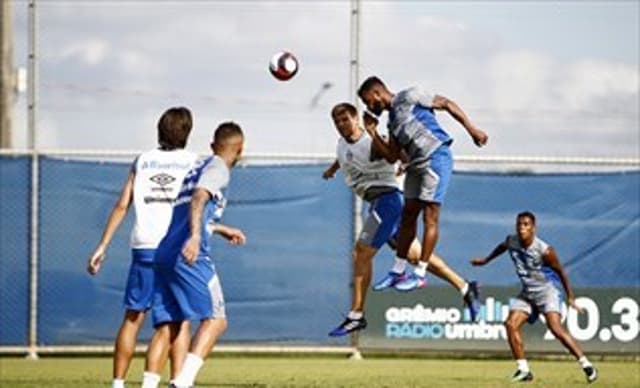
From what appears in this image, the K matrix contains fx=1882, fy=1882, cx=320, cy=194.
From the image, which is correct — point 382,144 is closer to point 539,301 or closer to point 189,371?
point 189,371

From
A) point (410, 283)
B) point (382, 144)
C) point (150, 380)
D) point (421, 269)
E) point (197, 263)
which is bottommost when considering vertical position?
point (150, 380)

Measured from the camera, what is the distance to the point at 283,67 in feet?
66.4

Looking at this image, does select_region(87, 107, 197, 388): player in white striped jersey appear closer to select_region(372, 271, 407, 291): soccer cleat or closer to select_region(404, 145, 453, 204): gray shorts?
select_region(404, 145, 453, 204): gray shorts

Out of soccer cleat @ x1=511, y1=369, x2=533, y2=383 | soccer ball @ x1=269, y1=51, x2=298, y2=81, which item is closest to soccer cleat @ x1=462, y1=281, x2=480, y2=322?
soccer cleat @ x1=511, y1=369, x2=533, y2=383

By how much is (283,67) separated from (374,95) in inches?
102

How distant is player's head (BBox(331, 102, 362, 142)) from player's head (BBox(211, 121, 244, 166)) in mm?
4186

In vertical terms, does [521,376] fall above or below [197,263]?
below

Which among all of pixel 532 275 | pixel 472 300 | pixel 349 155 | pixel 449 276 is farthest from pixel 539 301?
pixel 349 155

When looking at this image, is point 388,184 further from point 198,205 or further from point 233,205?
point 233,205

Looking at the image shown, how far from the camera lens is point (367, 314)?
2670 cm

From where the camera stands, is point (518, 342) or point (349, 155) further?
point (518, 342)

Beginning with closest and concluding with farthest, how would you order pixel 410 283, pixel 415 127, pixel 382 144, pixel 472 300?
1. pixel 415 127
2. pixel 382 144
3. pixel 410 283
4. pixel 472 300

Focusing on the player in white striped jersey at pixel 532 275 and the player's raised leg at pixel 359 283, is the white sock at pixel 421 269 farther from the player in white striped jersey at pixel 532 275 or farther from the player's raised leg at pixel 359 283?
the player in white striped jersey at pixel 532 275

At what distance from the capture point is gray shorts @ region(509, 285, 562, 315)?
874 inches
